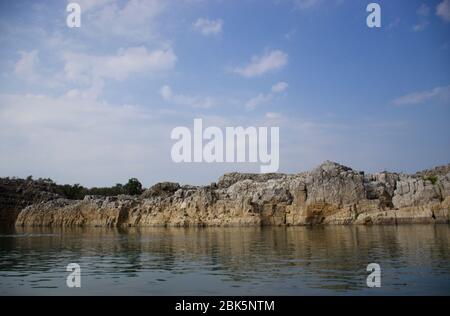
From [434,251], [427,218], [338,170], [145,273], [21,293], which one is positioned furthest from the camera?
[338,170]

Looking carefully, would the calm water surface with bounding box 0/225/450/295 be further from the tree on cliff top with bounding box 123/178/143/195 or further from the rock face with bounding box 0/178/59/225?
the tree on cliff top with bounding box 123/178/143/195

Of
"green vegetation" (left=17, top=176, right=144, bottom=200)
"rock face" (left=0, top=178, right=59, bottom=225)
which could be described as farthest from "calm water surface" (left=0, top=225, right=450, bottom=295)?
"green vegetation" (left=17, top=176, right=144, bottom=200)

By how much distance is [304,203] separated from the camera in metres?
69.8

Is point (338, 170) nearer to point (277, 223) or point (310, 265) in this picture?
point (277, 223)

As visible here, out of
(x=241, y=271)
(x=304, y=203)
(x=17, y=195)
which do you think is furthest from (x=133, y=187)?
(x=241, y=271)

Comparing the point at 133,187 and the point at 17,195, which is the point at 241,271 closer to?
the point at 17,195

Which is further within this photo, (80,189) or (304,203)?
(80,189)

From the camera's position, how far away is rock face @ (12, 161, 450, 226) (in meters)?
63.1

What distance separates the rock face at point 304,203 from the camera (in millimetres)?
63094

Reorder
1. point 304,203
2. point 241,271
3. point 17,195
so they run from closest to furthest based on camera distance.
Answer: point 241,271, point 304,203, point 17,195

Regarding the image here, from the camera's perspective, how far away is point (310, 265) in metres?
22.2

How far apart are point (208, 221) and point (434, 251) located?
55503mm
